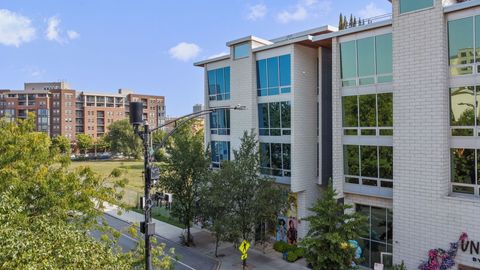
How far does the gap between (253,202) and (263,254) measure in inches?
186

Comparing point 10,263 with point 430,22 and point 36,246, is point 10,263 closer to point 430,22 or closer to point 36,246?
point 36,246

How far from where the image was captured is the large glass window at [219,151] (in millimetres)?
28745

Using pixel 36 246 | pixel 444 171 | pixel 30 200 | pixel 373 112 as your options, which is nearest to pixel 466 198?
pixel 444 171

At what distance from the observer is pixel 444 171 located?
1700 centimetres

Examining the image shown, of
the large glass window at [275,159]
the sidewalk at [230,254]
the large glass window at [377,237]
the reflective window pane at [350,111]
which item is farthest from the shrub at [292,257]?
the reflective window pane at [350,111]

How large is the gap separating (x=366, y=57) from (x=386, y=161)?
563 centimetres

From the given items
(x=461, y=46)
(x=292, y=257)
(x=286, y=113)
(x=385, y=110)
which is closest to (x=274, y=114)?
(x=286, y=113)

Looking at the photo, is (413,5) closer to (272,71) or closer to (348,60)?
(348,60)

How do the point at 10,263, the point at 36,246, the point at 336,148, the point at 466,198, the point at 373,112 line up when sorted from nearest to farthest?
1. the point at 10,263
2. the point at 36,246
3. the point at 466,198
4. the point at 373,112
5. the point at 336,148

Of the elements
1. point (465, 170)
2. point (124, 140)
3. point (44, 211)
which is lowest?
point (44, 211)

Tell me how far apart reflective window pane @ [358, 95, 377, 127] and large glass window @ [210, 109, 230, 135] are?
1084 cm

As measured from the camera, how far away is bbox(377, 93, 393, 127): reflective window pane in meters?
19.1

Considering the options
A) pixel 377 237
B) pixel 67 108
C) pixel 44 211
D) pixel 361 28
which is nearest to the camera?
pixel 44 211

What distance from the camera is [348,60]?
821 inches
